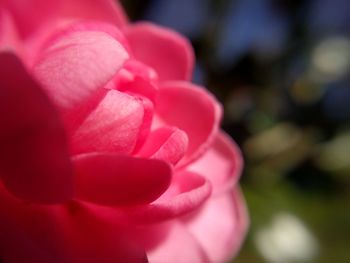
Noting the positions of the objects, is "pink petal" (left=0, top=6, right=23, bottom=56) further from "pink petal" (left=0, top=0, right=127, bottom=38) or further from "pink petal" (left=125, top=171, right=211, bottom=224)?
"pink petal" (left=125, top=171, right=211, bottom=224)

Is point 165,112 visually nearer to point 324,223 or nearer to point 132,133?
point 132,133

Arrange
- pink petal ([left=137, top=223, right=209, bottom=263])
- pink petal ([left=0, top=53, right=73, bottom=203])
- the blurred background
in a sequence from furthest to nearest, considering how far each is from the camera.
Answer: the blurred background < pink petal ([left=137, top=223, right=209, bottom=263]) < pink petal ([left=0, top=53, right=73, bottom=203])

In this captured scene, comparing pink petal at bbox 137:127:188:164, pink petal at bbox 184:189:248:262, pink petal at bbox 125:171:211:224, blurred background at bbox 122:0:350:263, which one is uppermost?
pink petal at bbox 137:127:188:164

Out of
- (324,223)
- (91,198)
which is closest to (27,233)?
(91,198)

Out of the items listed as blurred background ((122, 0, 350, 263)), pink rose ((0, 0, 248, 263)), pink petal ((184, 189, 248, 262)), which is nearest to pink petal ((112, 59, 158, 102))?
pink rose ((0, 0, 248, 263))

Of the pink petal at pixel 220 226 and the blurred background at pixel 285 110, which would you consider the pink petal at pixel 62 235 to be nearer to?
the pink petal at pixel 220 226

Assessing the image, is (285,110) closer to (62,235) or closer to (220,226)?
(220,226)
